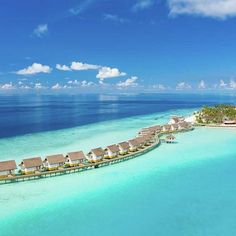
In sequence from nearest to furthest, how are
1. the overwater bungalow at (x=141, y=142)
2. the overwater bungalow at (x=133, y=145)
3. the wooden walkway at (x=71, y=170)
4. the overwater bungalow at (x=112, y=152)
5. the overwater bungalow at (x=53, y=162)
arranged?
1. the wooden walkway at (x=71, y=170)
2. the overwater bungalow at (x=53, y=162)
3. the overwater bungalow at (x=112, y=152)
4. the overwater bungalow at (x=133, y=145)
5. the overwater bungalow at (x=141, y=142)

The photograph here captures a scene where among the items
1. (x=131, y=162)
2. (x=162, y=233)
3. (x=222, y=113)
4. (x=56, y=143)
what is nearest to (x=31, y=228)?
(x=162, y=233)

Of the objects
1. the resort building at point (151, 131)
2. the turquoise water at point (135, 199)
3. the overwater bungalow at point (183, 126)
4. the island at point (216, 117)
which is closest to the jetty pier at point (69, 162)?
the turquoise water at point (135, 199)

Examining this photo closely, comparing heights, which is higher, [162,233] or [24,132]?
[24,132]

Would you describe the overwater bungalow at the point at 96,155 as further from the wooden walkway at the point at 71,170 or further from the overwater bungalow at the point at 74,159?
the overwater bungalow at the point at 74,159

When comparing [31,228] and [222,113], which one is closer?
[31,228]

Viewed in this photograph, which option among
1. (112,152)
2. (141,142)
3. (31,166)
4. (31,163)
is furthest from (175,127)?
(31,166)

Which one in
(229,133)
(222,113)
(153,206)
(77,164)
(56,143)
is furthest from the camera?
(222,113)

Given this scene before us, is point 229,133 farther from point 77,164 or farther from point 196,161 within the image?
point 77,164
